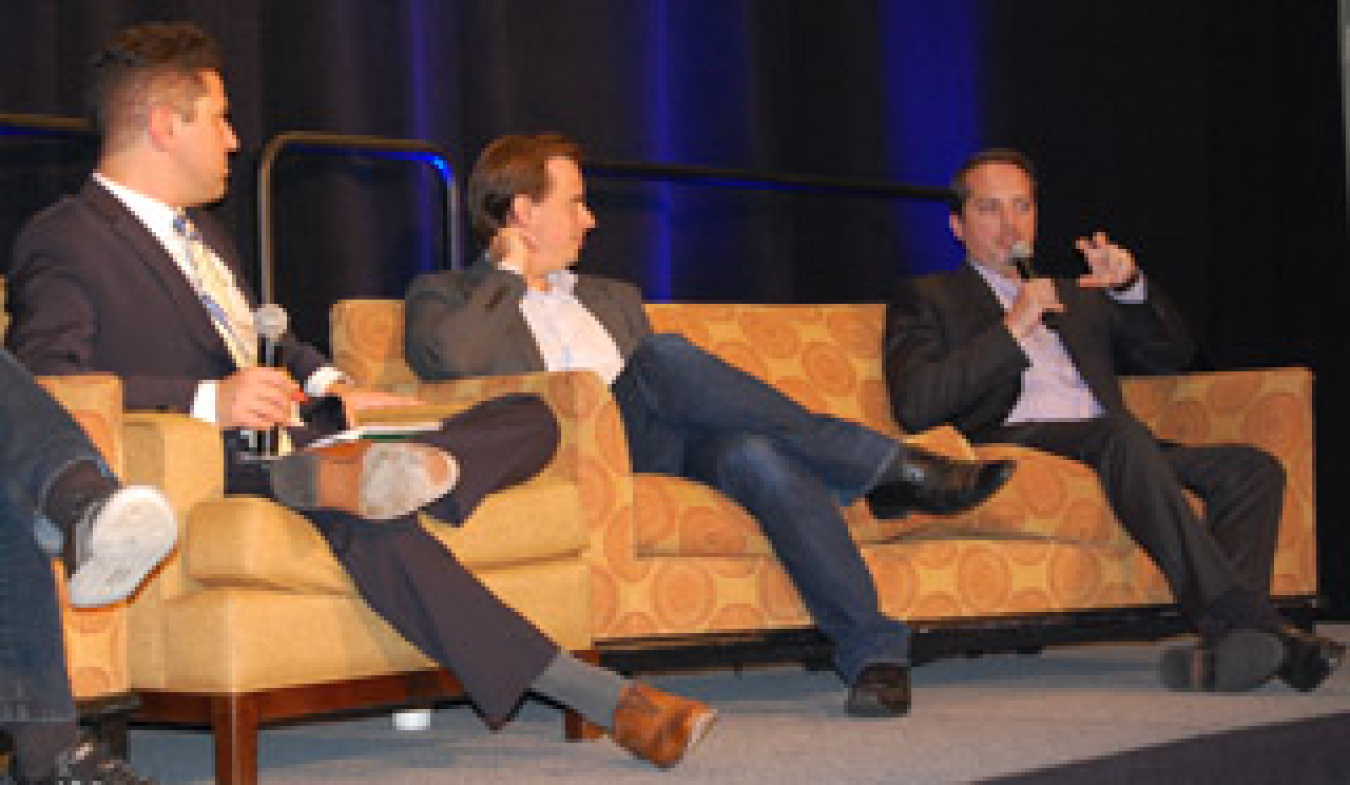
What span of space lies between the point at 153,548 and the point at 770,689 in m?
2.09

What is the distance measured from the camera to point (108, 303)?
296cm

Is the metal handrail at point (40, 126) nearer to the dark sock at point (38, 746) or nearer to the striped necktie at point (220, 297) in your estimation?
the striped necktie at point (220, 297)

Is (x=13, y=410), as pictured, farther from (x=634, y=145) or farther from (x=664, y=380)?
(x=634, y=145)

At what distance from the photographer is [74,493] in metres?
2.21

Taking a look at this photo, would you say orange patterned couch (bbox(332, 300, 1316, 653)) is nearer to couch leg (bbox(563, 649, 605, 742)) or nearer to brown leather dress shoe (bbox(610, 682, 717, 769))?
couch leg (bbox(563, 649, 605, 742))

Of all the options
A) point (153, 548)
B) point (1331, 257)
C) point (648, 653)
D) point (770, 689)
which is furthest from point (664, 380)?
point (1331, 257)

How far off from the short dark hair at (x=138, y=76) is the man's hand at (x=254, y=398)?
52 centimetres

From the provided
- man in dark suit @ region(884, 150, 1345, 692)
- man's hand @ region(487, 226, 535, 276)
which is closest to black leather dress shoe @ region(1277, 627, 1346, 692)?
man in dark suit @ region(884, 150, 1345, 692)

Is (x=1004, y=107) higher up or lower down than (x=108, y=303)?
higher up

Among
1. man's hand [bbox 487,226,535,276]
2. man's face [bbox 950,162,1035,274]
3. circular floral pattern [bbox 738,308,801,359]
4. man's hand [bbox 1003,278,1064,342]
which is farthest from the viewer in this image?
man's face [bbox 950,162,1035,274]

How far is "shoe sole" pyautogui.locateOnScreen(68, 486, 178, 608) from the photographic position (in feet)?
7.05

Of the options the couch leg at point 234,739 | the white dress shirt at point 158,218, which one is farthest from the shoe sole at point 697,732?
the white dress shirt at point 158,218

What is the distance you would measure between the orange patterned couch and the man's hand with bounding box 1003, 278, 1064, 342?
0.82 ft

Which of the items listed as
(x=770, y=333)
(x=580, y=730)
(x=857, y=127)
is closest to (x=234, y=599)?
(x=580, y=730)
